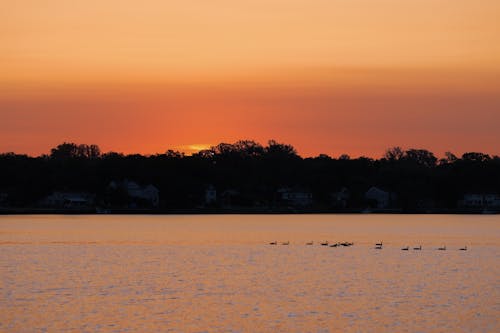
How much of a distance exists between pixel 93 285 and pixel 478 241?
70.1m

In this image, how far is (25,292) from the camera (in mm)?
54688

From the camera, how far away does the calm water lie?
44.0 meters

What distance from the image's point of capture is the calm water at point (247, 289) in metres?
44.0

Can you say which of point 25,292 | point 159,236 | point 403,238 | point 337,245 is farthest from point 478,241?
point 25,292

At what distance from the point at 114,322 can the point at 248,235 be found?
293 ft

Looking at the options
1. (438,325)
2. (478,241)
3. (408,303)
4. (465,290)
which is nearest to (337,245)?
(478,241)

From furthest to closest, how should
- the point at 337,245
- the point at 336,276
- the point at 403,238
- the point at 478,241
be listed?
the point at 403,238 < the point at 478,241 < the point at 337,245 < the point at 336,276

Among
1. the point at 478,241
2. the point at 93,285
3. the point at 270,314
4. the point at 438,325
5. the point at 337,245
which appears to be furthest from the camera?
the point at 478,241

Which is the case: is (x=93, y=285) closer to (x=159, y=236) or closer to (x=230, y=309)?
(x=230, y=309)

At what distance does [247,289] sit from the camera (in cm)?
5756

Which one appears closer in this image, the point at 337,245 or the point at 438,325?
the point at 438,325

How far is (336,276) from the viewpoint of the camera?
2603 inches

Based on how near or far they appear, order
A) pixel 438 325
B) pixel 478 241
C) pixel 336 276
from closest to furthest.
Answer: pixel 438 325 → pixel 336 276 → pixel 478 241

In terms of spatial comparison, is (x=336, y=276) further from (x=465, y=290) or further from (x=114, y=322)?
(x=114, y=322)
